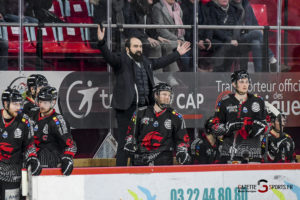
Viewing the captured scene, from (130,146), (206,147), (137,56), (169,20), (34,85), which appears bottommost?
(206,147)

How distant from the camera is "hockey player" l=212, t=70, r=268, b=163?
7.98m

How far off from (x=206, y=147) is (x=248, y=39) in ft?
5.29

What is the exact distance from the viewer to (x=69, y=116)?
8727 millimetres

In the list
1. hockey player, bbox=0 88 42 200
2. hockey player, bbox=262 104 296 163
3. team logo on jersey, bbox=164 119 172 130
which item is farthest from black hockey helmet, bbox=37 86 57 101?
hockey player, bbox=262 104 296 163

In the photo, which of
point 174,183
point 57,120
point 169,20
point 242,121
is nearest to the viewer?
point 174,183

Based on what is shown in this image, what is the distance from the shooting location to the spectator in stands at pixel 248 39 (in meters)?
9.09

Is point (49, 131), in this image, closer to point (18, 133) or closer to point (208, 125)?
point (18, 133)

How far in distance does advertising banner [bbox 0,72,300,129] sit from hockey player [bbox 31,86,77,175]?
1079 millimetres

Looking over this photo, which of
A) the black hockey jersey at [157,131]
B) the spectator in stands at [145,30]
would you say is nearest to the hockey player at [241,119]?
the black hockey jersey at [157,131]

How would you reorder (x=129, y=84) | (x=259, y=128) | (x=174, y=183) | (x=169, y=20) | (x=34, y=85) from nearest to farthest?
(x=174, y=183) < (x=259, y=128) < (x=34, y=85) < (x=129, y=84) < (x=169, y=20)

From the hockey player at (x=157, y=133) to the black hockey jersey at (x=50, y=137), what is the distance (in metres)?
0.73

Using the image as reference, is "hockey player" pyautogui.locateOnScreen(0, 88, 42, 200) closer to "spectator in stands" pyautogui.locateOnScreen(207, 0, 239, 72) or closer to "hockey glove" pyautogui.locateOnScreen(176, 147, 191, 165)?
"hockey glove" pyautogui.locateOnScreen(176, 147, 191, 165)

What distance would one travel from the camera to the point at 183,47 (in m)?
8.87

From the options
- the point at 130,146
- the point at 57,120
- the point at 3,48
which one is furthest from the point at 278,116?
the point at 3,48
